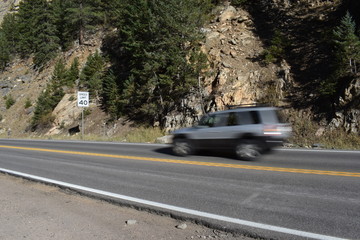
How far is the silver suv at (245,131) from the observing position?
27.4 feet

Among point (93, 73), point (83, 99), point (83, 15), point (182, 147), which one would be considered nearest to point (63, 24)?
point (83, 15)

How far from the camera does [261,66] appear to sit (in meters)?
20.6

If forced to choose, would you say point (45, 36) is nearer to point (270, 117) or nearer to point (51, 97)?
point (51, 97)

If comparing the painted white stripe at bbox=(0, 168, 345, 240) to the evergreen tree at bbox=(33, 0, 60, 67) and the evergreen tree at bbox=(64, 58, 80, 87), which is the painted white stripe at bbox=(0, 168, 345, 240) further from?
the evergreen tree at bbox=(33, 0, 60, 67)

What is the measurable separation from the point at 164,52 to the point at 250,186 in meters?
18.8

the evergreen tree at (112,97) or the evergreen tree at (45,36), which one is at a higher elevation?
the evergreen tree at (45,36)

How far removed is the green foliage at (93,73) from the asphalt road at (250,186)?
2326cm

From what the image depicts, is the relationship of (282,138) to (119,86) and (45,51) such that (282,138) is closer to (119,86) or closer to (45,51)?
(119,86)

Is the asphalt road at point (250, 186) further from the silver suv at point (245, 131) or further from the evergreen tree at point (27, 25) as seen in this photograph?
the evergreen tree at point (27, 25)

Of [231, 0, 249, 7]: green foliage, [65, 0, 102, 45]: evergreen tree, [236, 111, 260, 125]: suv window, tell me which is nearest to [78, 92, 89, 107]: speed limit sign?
[231, 0, 249, 7]: green foliage

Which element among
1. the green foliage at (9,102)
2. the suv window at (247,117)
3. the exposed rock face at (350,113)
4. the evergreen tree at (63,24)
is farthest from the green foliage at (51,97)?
the exposed rock face at (350,113)

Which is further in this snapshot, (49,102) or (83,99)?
(49,102)

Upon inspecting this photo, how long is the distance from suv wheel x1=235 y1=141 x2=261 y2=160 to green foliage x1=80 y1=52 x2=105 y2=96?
27.0 meters

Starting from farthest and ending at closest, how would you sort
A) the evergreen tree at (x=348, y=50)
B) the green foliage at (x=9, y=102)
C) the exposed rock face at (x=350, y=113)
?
the green foliage at (x=9, y=102), the evergreen tree at (x=348, y=50), the exposed rock face at (x=350, y=113)
